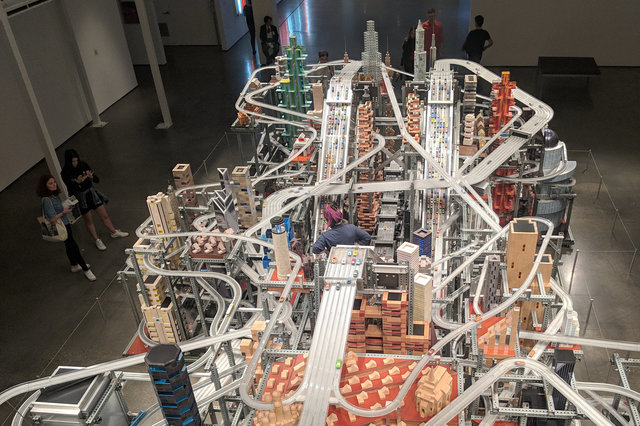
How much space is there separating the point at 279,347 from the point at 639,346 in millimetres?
3999

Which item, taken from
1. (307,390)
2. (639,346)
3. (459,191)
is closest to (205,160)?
(459,191)

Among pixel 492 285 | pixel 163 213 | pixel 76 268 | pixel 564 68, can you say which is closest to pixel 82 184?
pixel 76 268

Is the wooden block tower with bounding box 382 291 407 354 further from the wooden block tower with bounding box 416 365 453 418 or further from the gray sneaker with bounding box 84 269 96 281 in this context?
the gray sneaker with bounding box 84 269 96 281

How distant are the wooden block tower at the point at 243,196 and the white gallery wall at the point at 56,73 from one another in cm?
558

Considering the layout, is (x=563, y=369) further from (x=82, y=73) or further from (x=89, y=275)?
(x=82, y=73)

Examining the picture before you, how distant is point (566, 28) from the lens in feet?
60.6

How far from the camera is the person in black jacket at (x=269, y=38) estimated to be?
1844 cm

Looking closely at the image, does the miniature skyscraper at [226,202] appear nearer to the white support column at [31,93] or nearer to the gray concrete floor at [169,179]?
the gray concrete floor at [169,179]

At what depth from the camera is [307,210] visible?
10047 mm

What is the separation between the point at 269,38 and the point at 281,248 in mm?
12640

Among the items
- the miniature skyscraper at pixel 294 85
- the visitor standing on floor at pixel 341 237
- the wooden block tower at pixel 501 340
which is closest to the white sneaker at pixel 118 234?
the miniature skyscraper at pixel 294 85

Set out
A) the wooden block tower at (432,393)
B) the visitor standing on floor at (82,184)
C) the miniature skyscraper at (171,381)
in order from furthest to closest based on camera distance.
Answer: the visitor standing on floor at (82,184) < the wooden block tower at (432,393) < the miniature skyscraper at (171,381)

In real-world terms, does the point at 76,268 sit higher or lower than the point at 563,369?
lower

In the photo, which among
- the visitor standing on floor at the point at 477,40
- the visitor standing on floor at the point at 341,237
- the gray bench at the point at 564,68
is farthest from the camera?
the gray bench at the point at 564,68
